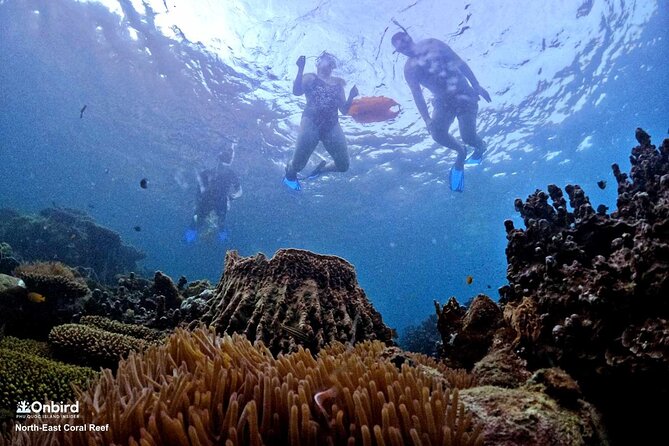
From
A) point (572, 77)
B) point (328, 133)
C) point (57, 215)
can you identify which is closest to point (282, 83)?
point (328, 133)

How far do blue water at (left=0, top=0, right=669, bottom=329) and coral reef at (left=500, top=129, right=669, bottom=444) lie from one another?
29.9 feet

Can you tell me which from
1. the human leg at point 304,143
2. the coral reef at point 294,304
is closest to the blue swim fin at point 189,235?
the human leg at point 304,143

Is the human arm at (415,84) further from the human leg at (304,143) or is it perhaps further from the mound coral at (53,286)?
the mound coral at (53,286)

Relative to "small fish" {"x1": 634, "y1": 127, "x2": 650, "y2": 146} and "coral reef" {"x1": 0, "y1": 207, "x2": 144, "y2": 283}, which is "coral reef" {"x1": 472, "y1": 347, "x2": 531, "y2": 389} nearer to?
"small fish" {"x1": 634, "y1": 127, "x2": 650, "y2": 146}

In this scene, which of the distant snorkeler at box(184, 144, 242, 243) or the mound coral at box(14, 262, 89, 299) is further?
the distant snorkeler at box(184, 144, 242, 243)

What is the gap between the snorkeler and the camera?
1341cm

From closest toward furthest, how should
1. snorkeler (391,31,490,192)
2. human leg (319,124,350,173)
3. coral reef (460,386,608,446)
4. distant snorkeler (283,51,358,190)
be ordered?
coral reef (460,386,608,446) → snorkeler (391,31,490,192) → distant snorkeler (283,51,358,190) → human leg (319,124,350,173)

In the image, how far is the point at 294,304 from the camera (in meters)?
4.10

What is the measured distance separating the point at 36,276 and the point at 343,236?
50.0m

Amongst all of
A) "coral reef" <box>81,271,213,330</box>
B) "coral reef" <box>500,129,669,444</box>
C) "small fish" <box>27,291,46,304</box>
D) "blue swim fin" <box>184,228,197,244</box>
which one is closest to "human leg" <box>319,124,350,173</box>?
"coral reef" <box>81,271,213,330</box>

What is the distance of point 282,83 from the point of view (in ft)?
61.8

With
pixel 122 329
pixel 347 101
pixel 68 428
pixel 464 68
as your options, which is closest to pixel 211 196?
pixel 347 101

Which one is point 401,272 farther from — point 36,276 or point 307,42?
point 36,276

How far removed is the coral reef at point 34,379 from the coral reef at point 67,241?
13.5 meters
